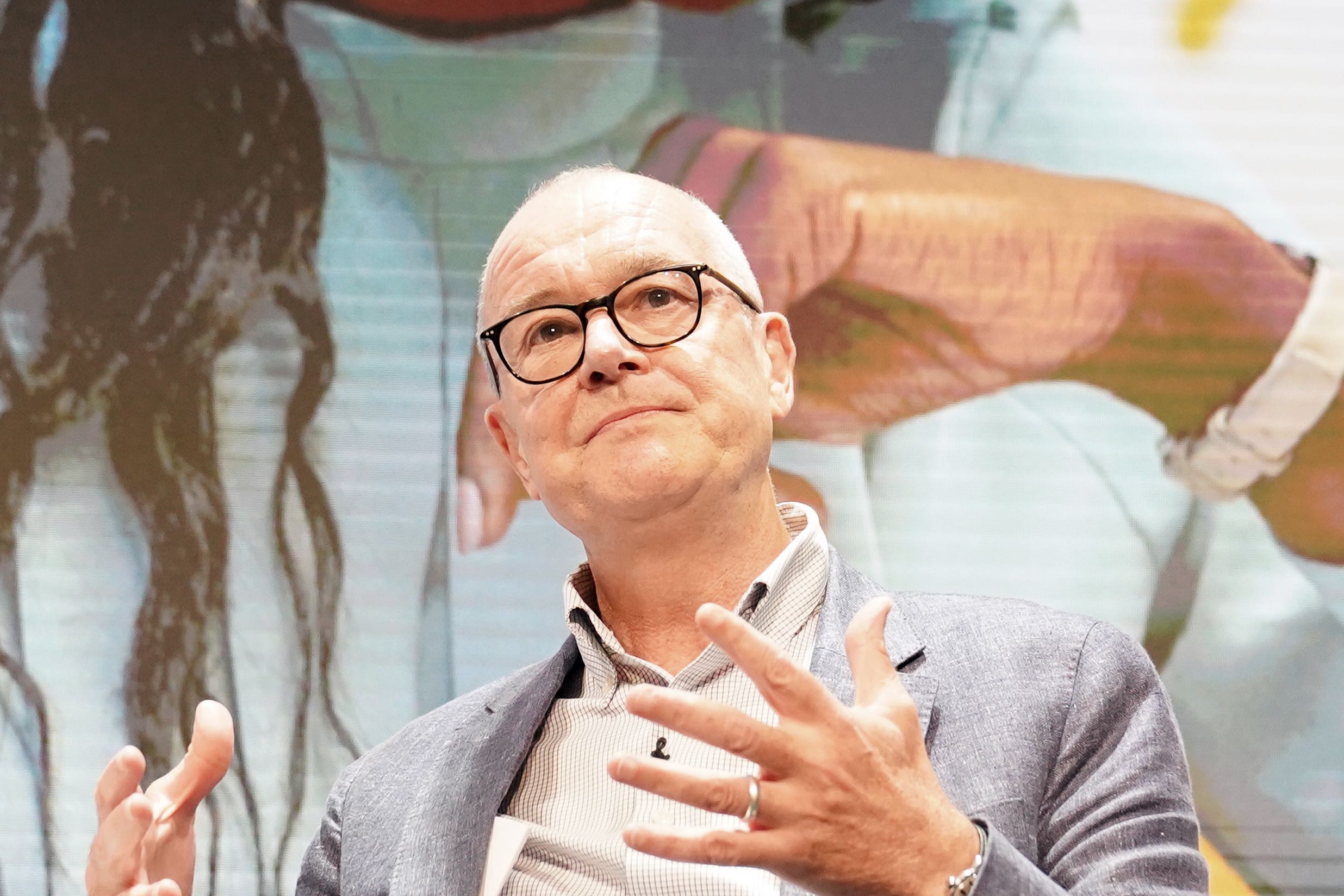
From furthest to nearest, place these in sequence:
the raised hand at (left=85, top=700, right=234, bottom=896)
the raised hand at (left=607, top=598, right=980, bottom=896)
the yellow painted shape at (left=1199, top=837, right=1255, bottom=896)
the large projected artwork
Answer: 1. the large projected artwork
2. the yellow painted shape at (left=1199, top=837, right=1255, bottom=896)
3. the raised hand at (left=85, top=700, right=234, bottom=896)
4. the raised hand at (left=607, top=598, right=980, bottom=896)

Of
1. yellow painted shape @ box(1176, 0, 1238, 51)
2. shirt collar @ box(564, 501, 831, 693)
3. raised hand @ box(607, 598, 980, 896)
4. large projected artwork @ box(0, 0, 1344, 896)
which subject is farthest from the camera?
yellow painted shape @ box(1176, 0, 1238, 51)

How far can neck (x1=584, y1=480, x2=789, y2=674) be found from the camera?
1.61 m

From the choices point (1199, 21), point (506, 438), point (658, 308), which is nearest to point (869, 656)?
point (658, 308)

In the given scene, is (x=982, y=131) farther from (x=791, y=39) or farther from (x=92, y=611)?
(x=92, y=611)

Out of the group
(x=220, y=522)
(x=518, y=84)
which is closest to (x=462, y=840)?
(x=220, y=522)

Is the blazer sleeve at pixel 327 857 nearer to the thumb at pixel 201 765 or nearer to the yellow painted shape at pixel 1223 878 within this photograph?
the thumb at pixel 201 765

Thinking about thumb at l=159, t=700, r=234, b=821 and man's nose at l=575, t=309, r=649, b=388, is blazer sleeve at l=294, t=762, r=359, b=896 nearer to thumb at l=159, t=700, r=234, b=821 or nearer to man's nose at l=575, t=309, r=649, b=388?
thumb at l=159, t=700, r=234, b=821

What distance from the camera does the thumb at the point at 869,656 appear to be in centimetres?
107

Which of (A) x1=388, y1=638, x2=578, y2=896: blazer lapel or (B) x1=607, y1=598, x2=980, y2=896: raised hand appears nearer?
(B) x1=607, y1=598, x2=980, y2=896: raised hand

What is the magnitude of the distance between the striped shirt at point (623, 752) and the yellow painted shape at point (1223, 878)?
1261 mm

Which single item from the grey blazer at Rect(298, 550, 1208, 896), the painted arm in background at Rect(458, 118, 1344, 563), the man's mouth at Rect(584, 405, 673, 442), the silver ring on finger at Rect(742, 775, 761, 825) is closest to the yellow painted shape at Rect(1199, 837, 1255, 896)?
the painted arm in background at Rect(458, 118, 1344, 563)

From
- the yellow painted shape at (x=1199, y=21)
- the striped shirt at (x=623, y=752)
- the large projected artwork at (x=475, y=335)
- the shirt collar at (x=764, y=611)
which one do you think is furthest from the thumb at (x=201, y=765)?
the yellow painted shape at (x=1199, y=21)

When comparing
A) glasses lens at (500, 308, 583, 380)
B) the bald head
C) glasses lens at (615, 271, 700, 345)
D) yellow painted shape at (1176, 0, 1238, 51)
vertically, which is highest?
yellow painted shape at (1176, 0, 1238, 51)

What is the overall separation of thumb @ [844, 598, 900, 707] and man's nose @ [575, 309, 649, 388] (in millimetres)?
565
